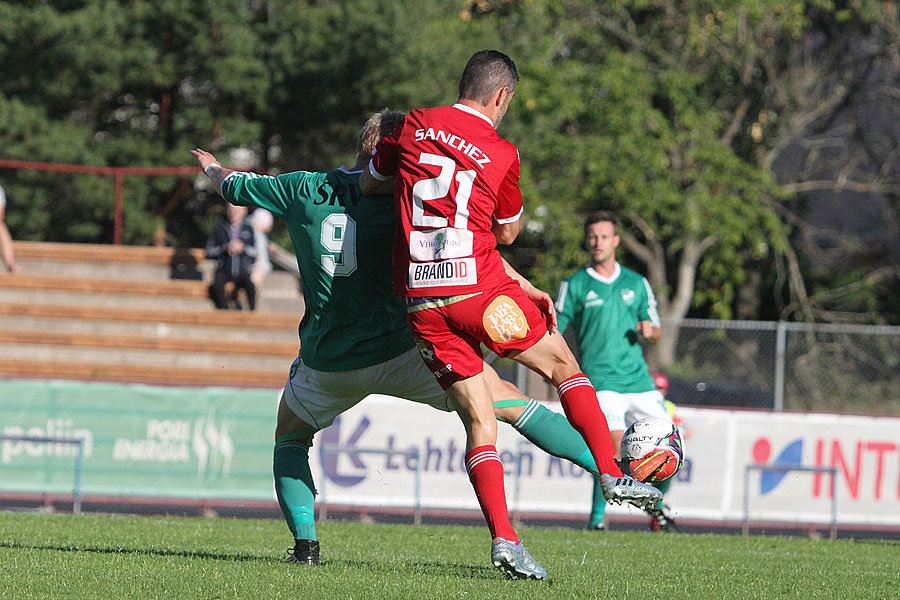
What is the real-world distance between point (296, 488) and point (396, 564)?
0.64 meters

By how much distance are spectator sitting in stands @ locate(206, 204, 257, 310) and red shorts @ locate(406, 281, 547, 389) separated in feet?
34.8

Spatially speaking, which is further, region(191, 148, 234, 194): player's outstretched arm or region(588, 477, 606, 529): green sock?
region(588, 477, 606, 529): green sock

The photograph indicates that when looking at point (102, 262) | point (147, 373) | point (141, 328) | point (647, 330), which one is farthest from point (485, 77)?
point (102, 262)

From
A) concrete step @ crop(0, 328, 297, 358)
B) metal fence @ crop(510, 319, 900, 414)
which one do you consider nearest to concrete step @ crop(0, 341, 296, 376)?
concrete step @ crop(0, 328, 297, 358)

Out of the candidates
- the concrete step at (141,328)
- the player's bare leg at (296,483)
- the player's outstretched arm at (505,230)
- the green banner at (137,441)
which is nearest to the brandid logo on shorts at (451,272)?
the player's outstretched arm at (505,230)

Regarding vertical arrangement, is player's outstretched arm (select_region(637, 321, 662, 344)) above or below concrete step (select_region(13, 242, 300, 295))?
below

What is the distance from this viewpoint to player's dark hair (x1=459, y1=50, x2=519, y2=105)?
16.3 feet

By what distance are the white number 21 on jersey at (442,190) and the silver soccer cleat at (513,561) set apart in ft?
4.19

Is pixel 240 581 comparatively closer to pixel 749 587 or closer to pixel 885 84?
pixel 749 587

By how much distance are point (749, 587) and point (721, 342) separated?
12.2 metres

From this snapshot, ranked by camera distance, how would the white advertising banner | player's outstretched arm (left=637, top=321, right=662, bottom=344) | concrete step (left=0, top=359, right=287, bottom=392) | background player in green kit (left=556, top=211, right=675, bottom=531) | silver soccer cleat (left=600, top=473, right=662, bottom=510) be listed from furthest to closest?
1. concrete step (left=0, top=359, right=287, bottom=392)
2. the white advertising banner
3. background player in green kit (left=556, top=211, right=675, bottom=531)
4. player's outstretched arm (left=637, top=321, right=662, bottom=344)
5. silver soccer cleat (left=600, top=473, right=662, bottom=510)

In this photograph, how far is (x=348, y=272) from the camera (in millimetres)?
5289

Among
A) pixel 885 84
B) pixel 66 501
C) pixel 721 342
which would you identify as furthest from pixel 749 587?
pixel 885 84

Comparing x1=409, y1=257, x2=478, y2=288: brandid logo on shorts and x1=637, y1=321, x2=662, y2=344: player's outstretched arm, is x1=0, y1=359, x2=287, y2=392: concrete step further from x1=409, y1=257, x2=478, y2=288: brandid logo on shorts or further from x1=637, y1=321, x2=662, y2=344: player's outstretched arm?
x1=409, y1=257, x2=478, y2=288: brandid logo on shorts
